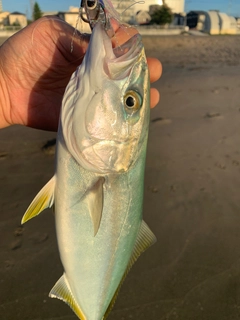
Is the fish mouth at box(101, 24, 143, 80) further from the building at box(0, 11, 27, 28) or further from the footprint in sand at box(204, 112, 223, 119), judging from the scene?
the building at box(0, 11, 27, 28)

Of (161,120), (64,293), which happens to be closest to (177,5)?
(161,120)

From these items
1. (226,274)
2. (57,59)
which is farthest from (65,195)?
(226,274)

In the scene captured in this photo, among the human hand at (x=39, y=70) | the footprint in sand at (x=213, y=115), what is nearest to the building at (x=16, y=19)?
the footprint in sand at (x=213, y=115)

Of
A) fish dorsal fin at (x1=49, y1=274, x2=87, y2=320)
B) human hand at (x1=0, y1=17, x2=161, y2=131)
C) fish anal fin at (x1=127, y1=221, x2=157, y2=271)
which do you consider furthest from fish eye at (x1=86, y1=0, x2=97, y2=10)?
fish dorsal fin at (x1=49, y1=274, x2=87, y2=320)

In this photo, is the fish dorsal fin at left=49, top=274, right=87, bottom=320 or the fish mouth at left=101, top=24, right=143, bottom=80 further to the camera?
the fish dorsal fin at left=49, top=274, right=87, bottom=320

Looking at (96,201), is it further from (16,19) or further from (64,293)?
(16,19)

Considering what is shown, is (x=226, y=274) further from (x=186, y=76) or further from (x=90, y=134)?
(x=186, y=76)

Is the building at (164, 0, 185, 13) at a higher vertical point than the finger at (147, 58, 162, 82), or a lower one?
lower
